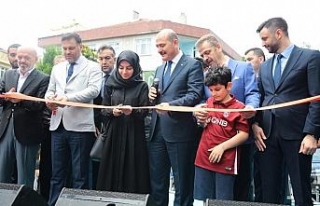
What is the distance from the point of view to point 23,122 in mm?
3512

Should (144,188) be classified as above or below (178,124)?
below

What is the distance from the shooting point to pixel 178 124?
315 cm

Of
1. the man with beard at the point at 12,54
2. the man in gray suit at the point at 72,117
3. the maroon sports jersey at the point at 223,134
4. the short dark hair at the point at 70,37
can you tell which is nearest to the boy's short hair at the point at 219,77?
the maroon sports jersey at the point at 223,134

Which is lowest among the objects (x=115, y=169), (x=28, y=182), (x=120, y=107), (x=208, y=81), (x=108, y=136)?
(x=28, y=182)

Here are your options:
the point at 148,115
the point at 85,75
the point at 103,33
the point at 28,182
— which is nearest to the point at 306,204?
the point at 148,115

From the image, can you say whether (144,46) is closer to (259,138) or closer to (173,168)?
(173,168)

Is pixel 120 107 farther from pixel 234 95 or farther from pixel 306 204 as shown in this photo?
pixel 306 204

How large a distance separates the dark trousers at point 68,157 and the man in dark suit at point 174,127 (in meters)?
0.60

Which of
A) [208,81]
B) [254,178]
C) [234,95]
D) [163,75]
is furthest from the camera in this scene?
[254,178]

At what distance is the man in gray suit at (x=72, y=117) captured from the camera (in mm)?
3379

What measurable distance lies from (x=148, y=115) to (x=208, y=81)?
30.8 inches

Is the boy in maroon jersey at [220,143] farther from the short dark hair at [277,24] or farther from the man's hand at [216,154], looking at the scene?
the short dark hair at [277,24]

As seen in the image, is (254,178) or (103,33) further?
(103,33)

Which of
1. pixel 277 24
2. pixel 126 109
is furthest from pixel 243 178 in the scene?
pixel 277 24
